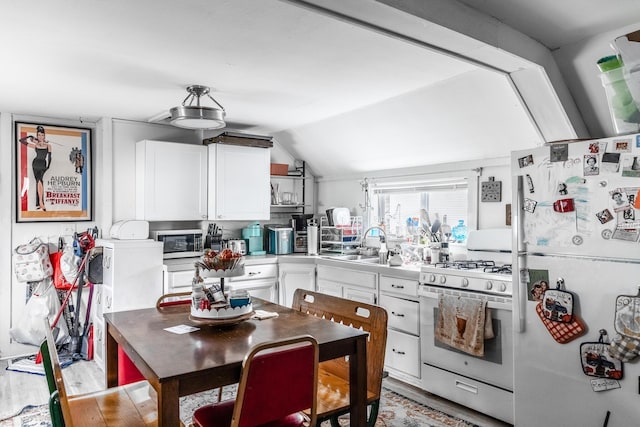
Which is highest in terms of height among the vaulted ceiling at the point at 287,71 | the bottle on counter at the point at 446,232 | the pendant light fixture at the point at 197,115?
the vaulted ceiling at the point at 287,71

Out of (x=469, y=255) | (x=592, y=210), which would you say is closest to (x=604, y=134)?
(x=592, y=210)

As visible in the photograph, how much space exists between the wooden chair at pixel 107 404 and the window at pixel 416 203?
2649 millimetres

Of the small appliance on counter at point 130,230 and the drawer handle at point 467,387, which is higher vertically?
the small appliance on counter at point 130,230

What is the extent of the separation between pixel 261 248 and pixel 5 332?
7.90 feet

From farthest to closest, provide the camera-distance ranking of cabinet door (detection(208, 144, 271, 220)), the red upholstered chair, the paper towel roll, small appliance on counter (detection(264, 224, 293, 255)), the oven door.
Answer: small appliance on counter (detection(264, 224, 293, 255)) < the paper towel roll < cabinet door (detection(208, 144, 271, 220)) < the oven door < the red upholstered chair

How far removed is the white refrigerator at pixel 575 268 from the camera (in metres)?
2.04

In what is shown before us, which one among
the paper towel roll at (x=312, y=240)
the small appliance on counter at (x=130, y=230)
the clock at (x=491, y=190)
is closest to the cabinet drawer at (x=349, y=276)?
the paper towel roll at (x=312, y=240)

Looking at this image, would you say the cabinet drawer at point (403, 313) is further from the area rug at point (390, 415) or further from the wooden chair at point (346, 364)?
the wooden chair at point (346, 364)

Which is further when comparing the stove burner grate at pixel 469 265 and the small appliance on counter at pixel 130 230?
the small appliance on counter at pixel 130 230

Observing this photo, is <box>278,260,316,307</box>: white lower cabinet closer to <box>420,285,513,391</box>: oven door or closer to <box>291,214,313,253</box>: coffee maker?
<box>291,214,313,253</box>: coffee maker

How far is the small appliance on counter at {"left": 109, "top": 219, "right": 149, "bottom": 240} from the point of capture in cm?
381

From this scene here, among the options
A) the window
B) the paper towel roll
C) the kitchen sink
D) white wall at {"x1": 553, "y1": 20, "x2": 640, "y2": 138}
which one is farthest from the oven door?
the paper towel roll

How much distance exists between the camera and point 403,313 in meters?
3.35

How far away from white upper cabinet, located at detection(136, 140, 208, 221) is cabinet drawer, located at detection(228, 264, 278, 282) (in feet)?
2.30
